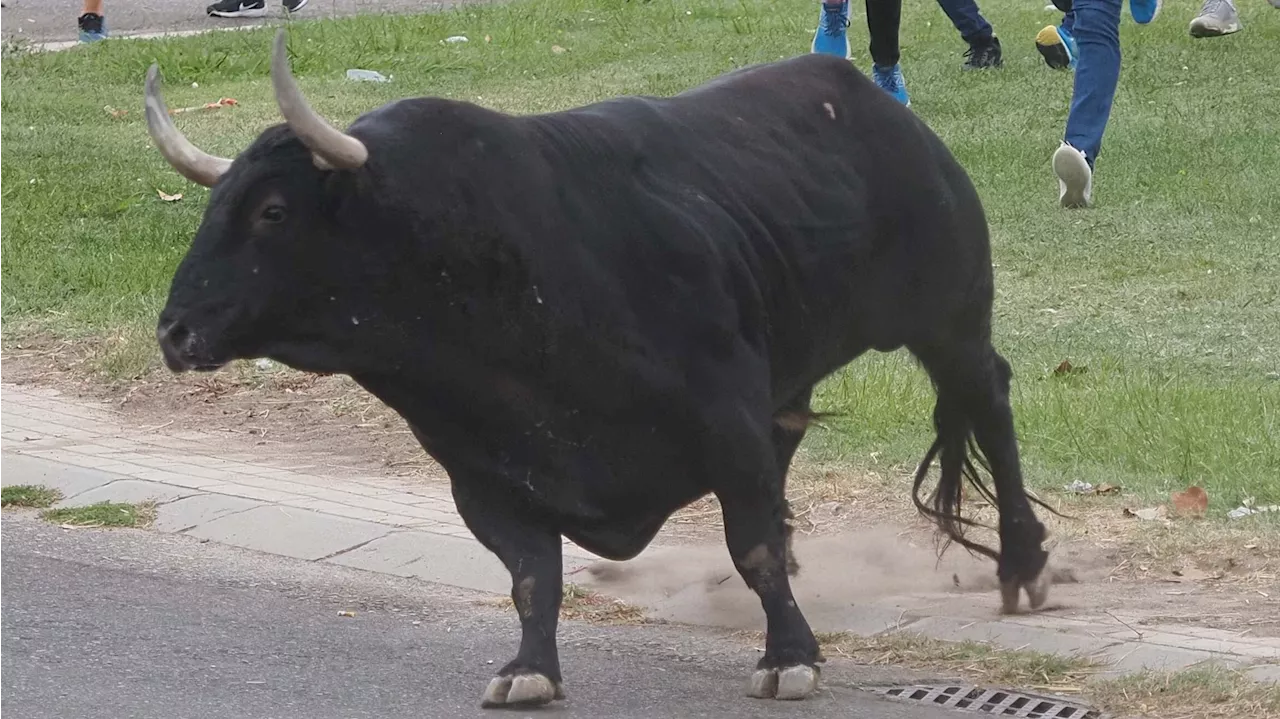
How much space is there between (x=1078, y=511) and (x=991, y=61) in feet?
25.9

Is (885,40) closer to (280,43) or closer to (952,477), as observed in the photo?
(952,477)

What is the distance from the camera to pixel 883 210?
5180 millimetres

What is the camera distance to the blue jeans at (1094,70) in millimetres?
9641

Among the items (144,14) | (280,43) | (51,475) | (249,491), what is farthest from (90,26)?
(280,43)

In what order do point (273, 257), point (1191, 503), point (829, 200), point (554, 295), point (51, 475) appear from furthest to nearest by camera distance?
point (51, 475) → point (1191, 503) → point (829, 200) → point (554, 295) → point (273, 257)

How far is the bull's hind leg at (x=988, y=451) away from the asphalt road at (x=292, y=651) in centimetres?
70

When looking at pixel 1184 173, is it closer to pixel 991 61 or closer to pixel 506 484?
pixel 991 61

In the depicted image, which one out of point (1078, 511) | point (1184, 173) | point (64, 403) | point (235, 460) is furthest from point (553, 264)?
point (1184, 173)

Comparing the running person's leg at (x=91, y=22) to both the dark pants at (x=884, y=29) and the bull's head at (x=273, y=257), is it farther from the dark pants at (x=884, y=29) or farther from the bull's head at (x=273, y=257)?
the bull's head at (x=273, y=257)

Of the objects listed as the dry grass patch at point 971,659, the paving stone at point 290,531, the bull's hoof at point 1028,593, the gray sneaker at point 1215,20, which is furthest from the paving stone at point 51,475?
the gray sneaker at point 1215,20

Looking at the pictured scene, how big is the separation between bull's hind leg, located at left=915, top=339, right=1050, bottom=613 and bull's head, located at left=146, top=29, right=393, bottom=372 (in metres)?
1.94

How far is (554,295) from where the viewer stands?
171 inches

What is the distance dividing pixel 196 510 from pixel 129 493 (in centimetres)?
36

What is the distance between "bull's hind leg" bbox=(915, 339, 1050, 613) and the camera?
5410 mm
